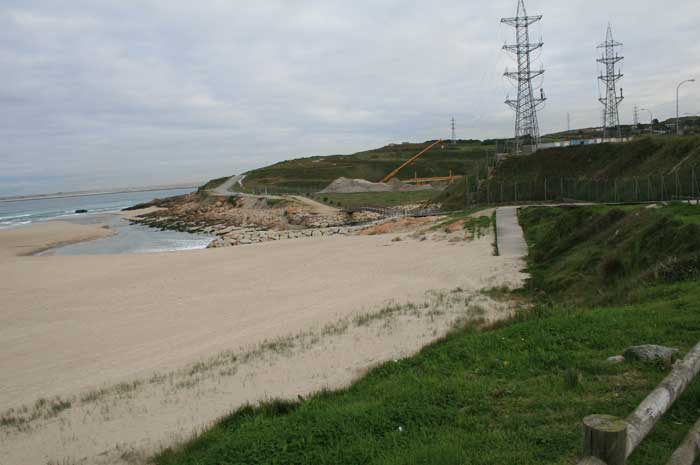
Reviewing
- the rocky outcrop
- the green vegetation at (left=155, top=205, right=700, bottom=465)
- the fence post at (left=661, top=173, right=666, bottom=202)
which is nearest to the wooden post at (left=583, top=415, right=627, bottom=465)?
the green vegetation at (left=155, top=205, right=700, bottom=465)

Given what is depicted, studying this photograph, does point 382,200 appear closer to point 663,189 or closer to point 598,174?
point 598,174

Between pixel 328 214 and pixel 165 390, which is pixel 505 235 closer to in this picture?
pixel 165 390

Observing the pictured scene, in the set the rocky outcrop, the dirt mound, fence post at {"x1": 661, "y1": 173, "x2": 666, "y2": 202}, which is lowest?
the rocky outcrop

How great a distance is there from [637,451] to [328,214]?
176 ft

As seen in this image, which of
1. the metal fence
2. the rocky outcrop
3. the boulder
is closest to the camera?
the boulder

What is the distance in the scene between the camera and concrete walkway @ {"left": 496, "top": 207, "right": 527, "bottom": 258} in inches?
871

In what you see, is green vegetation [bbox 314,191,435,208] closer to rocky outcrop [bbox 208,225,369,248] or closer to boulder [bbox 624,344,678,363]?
rocky outcrop [bbox 208,225,369,248]

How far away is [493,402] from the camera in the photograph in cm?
620

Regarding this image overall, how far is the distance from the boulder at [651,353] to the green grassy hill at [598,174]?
82.2ft

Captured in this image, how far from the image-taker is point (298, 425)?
6121mm

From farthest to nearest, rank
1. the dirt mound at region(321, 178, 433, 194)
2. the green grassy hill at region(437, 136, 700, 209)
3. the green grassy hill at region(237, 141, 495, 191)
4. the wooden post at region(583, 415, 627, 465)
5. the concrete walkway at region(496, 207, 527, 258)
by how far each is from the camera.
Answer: the green grassy hill at region(237, 141, 495, 191), the dirt mound at region(321, 178, 433, 194), the green grassy hill at region(437, 136, 700, 209), the concrete walkway at region(496, 207, 527, 258), the wooden post at region(583, 415, 627, 465)

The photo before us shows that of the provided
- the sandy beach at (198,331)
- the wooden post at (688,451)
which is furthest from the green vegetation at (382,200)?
the wooden post at (688,451)

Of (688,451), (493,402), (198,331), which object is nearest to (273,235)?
(198,331)

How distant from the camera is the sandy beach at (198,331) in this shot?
838cm
